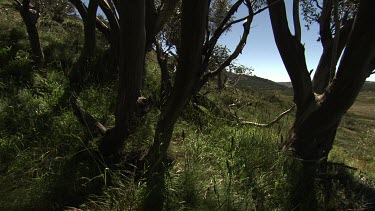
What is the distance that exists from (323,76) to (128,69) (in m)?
3.47

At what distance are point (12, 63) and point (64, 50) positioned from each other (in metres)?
1.68

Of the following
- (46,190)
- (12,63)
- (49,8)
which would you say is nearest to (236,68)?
(49,8)

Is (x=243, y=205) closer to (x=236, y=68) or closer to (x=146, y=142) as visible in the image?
(x=146, y=142)

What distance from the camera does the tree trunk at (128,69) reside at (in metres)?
3.51

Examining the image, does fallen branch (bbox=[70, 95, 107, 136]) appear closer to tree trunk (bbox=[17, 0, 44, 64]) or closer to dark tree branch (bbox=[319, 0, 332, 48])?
tree trunk (bbox=[17, 0, 44, 64])

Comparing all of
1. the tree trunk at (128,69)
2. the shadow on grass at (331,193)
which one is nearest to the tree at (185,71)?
the tree trunk at (128,69)

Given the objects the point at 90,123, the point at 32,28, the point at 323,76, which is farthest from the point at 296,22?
the point at 32,28

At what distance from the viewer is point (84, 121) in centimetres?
425

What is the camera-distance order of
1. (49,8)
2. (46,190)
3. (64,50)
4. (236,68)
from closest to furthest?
(46,190), (64,50), (49,8), (236,68)

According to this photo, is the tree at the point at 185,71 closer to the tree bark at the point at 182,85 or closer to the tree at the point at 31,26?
the tree bark at the point at 182,85

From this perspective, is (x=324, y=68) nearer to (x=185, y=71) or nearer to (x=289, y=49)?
(x=289, y=49)

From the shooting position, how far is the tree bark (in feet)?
10.0

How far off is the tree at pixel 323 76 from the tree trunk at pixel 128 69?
1359 millimetres

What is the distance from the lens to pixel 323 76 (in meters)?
5.86
